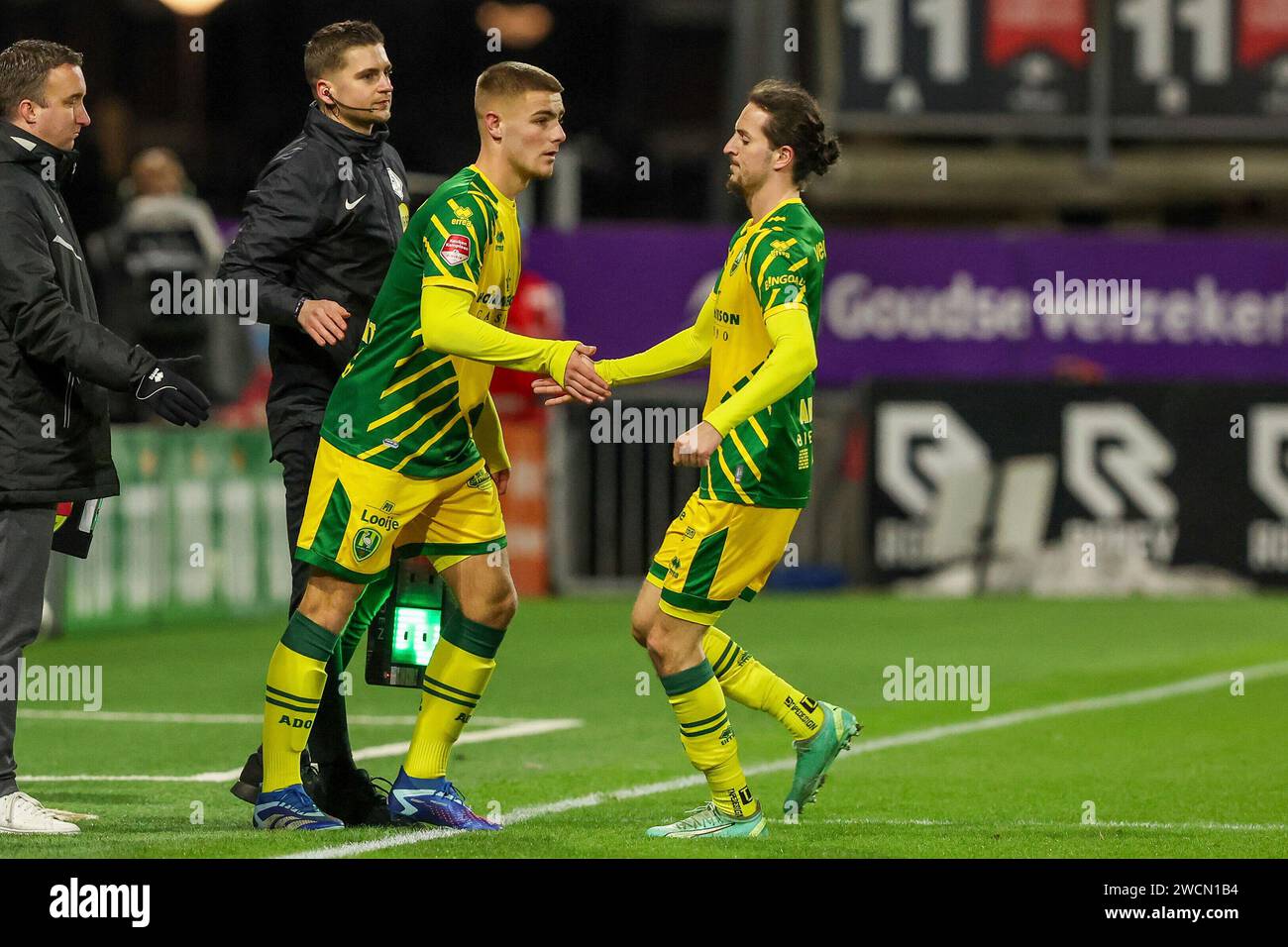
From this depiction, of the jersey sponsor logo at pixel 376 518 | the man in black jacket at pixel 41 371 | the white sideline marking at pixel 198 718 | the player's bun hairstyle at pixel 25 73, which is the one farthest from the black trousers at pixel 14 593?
the white sideline marking at pixel 198 718

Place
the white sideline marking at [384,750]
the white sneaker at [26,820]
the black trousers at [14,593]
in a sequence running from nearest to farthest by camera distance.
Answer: the white sneaker at [26,820], the black trousers at [14,593], the white sideline marking at [384,750]

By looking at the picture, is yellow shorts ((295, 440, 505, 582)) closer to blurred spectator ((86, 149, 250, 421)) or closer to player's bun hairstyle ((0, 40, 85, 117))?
player's bun hairstyle ((0, 40, 85, 117))

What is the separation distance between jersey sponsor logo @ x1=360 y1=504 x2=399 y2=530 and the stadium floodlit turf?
947 mm

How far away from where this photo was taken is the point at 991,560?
18.0 m

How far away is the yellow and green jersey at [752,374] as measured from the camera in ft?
24.6

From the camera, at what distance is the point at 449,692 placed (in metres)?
7.65

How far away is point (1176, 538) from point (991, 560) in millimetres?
1361

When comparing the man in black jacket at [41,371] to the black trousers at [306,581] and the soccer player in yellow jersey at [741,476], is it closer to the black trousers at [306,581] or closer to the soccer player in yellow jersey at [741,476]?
the black trousers at [306,581]

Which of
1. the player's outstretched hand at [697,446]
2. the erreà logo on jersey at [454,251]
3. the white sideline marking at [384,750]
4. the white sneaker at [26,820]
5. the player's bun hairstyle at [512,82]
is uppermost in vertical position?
the player's bun hairstyle at [512,82]

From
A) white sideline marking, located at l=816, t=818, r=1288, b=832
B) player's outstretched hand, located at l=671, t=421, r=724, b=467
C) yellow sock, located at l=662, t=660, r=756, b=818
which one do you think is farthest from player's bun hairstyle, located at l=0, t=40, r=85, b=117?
white sideline marking, located at l=816, t=818, r=1288, b=832

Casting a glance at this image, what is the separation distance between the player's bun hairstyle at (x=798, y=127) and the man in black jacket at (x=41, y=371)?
6.42 ft

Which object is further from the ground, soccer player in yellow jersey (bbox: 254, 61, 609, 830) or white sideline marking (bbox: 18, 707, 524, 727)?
soccer player in yellow jersey (bbox: 254, 61, 609, 830)

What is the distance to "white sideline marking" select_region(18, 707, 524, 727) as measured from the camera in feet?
35.9
